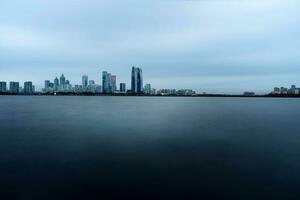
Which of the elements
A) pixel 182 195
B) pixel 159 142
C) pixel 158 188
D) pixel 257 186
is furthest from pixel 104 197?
pixel 159 142

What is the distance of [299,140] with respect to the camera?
21.6 meters

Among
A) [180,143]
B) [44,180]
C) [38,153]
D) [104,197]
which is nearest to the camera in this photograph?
[104,197]

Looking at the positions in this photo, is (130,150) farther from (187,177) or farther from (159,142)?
(187,177)

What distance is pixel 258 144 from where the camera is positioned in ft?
64.0

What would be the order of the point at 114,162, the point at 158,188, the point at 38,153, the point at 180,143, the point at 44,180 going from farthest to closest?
the point at 180,143, the point at 38,153, the point at 114,162, the point at 44,180, the point at 158,188

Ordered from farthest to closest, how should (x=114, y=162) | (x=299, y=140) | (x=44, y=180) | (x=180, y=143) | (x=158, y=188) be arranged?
(x=299, y=140)
(x=180, y=143)
(x=114, y=162)
(x=44, y=180)
(x=158, y=188)

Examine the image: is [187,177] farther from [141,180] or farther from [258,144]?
[258,144]

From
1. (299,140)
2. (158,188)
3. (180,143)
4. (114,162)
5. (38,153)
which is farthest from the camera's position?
(299,140)

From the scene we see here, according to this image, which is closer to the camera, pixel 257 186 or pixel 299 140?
pixel 257 186

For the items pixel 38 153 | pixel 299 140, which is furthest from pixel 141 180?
pixel 299 140

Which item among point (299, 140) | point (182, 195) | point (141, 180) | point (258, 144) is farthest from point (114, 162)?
point (299, 140)

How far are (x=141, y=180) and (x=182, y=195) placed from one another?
208 centimetres

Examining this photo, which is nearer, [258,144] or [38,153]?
[38,153]

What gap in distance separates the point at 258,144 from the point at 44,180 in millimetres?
15005
